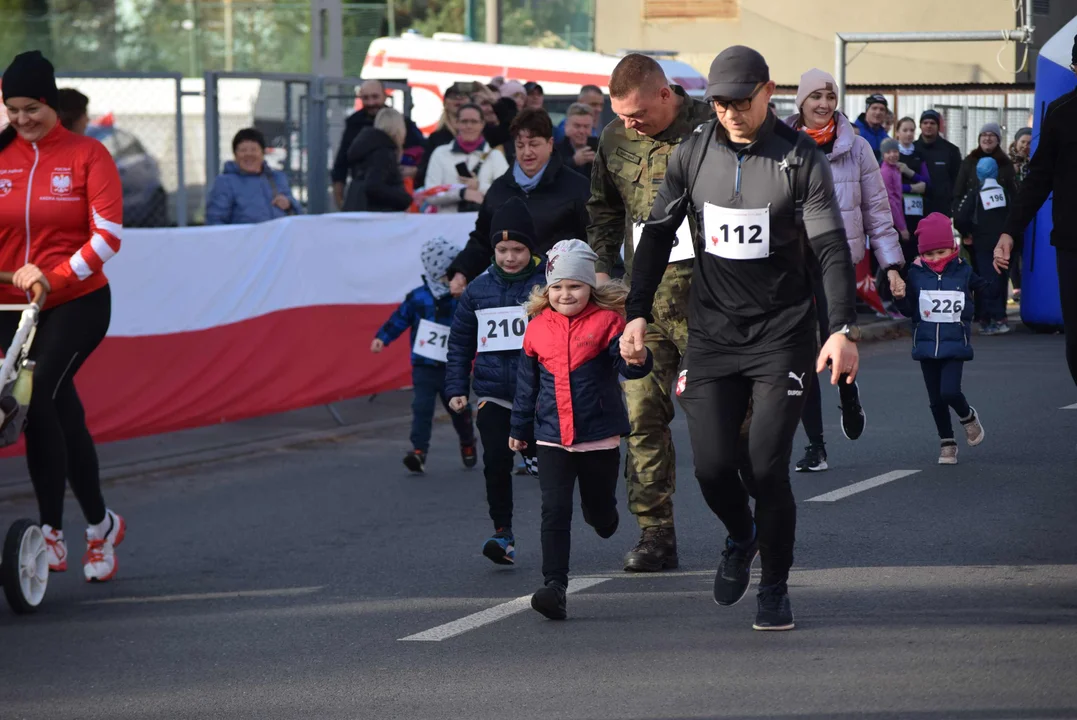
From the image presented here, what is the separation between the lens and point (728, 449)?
609cm

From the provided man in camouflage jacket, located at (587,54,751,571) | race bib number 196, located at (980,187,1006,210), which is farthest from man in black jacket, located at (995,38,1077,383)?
race bib number 196, located at (980,187,1006,210)

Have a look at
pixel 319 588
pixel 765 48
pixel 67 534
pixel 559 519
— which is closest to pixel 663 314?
pixel 559 519

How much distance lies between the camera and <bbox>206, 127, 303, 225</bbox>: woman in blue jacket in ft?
39.6

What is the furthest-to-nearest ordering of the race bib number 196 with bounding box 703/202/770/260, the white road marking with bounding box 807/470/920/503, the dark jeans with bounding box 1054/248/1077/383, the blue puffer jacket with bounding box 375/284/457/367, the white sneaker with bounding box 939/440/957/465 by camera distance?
the blue puffer jacket with bounding box 375/284/457/367
the white sneaker with bounding box 939/440/957/465
the white road marking with bounding box 807/470/920/503
the dark jeans with bounding box 1054/248/1077/383
the race bib number 196 with bounding box 703/202/770/260

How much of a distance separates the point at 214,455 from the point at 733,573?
17.1ft

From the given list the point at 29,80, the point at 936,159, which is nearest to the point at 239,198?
the point at 29,80

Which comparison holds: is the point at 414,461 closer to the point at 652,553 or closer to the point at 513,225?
the point at 513,225

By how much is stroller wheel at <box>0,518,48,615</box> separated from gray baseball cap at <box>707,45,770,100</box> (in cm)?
309

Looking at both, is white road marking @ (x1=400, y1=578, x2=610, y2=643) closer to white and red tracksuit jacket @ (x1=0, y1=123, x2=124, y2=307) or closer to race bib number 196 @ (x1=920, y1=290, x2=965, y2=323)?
white and red tracksuit jacket @ (x1=0, y1=123, x2=124, y2=307)

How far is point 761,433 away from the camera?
5.98m

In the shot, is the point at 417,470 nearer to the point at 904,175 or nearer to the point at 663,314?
the point at 663,314

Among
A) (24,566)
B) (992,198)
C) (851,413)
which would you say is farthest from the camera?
(992,198)

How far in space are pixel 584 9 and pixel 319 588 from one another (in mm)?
37773

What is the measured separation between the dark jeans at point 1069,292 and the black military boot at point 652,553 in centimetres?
234
